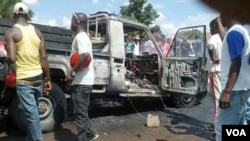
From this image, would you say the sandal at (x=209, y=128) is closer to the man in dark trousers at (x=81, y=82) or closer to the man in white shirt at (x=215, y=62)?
the man in white shirt at (x=215, y=62)

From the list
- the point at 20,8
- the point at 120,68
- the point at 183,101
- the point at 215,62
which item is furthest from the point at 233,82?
the point at 183,101

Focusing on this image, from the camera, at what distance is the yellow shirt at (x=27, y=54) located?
3.48 meters

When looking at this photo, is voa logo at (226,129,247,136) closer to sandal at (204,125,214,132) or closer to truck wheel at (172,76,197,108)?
sandal at (204,125,214,132)

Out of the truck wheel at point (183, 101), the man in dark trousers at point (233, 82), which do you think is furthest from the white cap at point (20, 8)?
the truck wheel at point (183, 101)

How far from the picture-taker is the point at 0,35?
455 cm

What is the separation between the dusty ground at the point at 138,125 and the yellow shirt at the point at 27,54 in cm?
144

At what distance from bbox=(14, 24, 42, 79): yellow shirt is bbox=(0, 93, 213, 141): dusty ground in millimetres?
1438

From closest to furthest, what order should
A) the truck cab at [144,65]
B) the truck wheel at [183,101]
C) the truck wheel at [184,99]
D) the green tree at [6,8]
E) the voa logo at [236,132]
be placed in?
the voa logo at [236,132] → the truck cab at [144,65] → the truck wheel at [184,99] → the truck wheel at [183,101] → the green tree at [6,8]

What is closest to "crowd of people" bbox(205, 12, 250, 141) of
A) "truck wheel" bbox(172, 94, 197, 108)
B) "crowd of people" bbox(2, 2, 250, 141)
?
"crowd of people" bbox(2, 2, 250, 141)

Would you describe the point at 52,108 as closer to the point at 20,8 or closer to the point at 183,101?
the point at 20,8

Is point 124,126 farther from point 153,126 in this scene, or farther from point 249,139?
point 249,139

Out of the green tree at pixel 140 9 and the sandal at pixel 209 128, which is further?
the sandal at pixel 209 128

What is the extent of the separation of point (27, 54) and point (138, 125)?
8.78ft

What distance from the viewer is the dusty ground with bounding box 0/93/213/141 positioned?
487 centimetres
